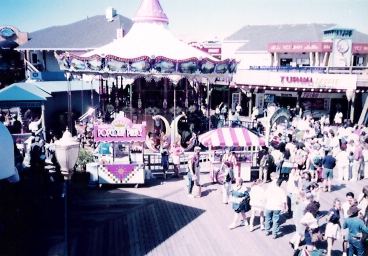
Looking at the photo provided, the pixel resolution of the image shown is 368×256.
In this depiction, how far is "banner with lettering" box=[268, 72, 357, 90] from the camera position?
21688mm

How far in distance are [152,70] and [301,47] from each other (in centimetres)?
1758

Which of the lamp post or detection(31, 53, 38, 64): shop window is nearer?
the lamp post

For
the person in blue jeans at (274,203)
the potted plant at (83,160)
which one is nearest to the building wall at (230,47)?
the potted plant at (83,160)

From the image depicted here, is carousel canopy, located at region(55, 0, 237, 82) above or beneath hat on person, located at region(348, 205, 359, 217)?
above

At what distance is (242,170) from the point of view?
41.4 ft

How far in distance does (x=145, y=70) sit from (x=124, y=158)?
3976 millimetres

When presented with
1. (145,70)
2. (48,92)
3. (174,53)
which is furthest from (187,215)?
(48,92)

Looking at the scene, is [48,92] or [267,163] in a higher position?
[48,92]

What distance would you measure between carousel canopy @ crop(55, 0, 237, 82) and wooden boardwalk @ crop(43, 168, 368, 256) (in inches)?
205

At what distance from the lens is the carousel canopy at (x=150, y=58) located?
1409cm

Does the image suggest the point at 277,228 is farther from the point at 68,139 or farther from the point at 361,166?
the point at 361,166

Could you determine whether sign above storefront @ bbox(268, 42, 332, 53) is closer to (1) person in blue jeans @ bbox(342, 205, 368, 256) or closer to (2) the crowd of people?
(2) the crowd of people

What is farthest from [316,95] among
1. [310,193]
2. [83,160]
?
[310,193]

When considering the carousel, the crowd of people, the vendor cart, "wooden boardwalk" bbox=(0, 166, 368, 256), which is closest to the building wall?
the carousel
